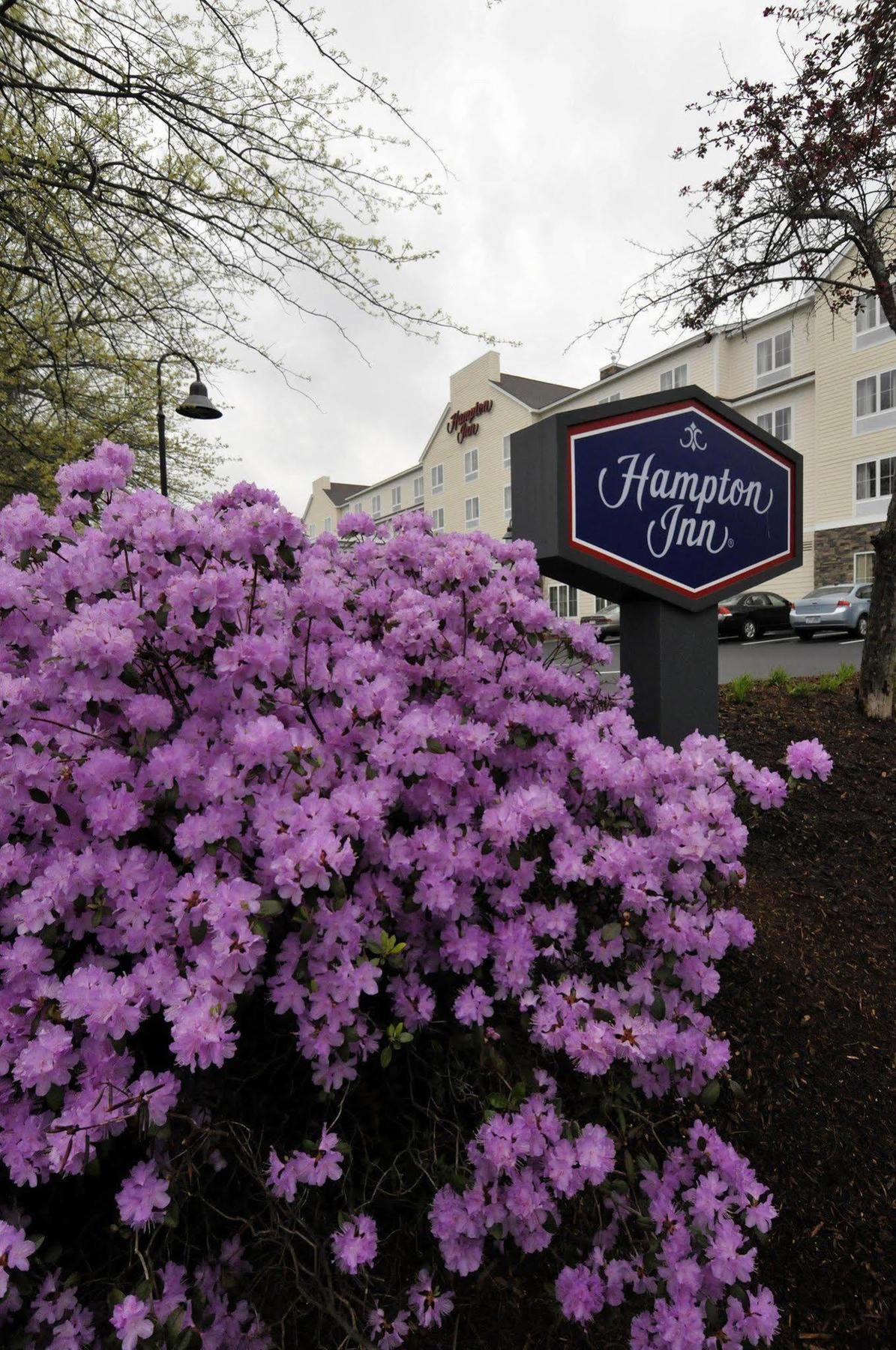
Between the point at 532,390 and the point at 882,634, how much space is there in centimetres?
3101

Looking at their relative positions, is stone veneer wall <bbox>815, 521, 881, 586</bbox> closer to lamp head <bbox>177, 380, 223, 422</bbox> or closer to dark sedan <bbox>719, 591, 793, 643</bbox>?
dark sedan <bbox>719, 591, 793, 643</bbox>

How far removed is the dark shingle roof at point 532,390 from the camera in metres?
31.7

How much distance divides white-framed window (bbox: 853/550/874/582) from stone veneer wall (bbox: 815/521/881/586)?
0.34 ft

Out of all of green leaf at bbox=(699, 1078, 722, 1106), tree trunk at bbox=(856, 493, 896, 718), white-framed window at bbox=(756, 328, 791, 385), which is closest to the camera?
green leaf at bbox=(699, 1078, 722, 1106)

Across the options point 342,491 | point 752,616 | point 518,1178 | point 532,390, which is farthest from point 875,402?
point 342,491

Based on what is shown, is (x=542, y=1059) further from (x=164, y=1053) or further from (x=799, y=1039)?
(x=799, y=1039)

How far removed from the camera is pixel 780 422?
23344 millimetres

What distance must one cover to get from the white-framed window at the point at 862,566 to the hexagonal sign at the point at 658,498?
20.4m

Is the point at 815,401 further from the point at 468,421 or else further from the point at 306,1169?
the point at 306,1169

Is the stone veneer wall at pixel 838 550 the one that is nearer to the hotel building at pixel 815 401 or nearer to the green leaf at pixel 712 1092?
the hotel building at pixel 815 401

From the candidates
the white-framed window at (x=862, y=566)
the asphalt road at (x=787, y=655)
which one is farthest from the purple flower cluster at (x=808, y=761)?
the white-framed window at (x=862, y=566)

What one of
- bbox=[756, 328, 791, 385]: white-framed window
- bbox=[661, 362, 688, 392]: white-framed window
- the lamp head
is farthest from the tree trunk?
bbox=[661, 362, 688, 392]: white-framed window

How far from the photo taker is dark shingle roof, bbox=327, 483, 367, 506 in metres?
49.0

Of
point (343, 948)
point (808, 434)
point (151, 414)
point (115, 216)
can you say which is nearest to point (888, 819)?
point (343, 948)
